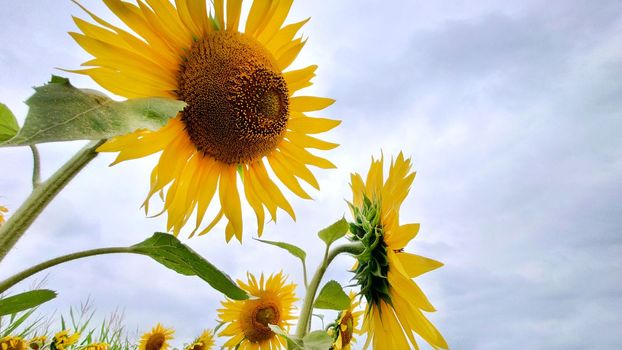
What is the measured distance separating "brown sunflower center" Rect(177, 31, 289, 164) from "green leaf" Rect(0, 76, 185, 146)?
42 centimetres

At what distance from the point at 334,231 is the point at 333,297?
0.19m

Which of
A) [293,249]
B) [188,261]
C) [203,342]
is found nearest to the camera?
[188,261]

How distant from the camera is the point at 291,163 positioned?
153 centimetres

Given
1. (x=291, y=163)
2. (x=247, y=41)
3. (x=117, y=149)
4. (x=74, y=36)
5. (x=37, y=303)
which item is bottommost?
(x=37, y=303)

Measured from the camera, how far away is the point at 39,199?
0.88m

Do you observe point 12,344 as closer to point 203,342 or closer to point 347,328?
point 347,328

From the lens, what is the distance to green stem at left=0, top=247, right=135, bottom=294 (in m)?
0.88

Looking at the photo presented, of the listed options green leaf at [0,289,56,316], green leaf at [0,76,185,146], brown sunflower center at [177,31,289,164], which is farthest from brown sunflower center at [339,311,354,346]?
green leaf at [0,76,185,146]

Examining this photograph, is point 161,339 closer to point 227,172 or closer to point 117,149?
point 227,172

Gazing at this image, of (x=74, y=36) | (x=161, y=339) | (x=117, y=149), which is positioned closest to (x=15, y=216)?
(x=117, y=149)

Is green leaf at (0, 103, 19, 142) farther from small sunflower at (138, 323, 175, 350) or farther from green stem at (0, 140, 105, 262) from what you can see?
small sunflower at (138, 323, 175, 350)

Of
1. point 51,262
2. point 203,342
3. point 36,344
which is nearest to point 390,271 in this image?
point 51,262

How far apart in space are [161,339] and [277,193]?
258 centimetres

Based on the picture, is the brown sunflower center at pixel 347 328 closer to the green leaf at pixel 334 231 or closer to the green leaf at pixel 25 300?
the green leaf at pixel 334 231
